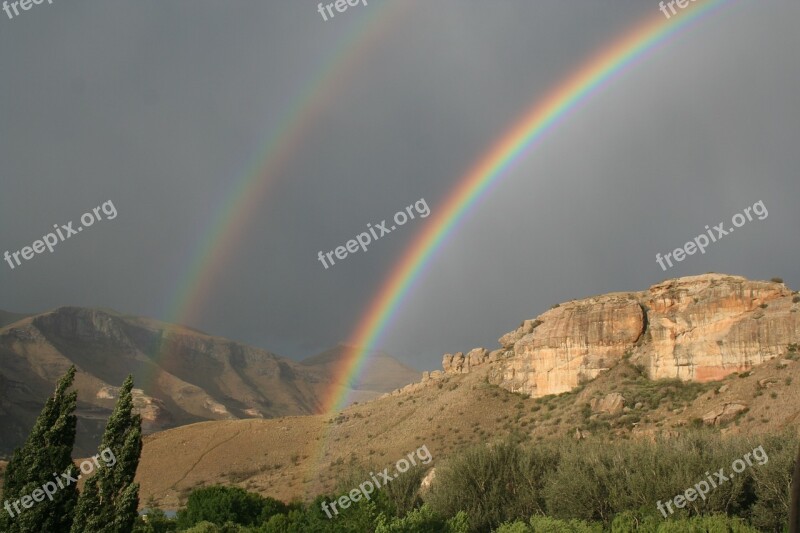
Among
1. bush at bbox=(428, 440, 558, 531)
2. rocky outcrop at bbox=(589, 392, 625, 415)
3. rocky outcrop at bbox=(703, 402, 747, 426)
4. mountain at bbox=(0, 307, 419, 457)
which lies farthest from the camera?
mountain at bbox=(0, 307, 419, 457)

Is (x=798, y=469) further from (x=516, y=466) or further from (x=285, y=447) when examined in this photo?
(x=285, y=447)

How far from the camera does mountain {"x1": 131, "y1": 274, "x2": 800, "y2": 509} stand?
169ft

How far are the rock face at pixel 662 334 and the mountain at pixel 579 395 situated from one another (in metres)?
0.11

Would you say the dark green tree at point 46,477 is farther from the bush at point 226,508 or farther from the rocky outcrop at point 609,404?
the rocky outcrop at point 609,404

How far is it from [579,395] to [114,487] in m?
48.5

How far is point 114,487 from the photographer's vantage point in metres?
21.5

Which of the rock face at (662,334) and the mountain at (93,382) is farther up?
the mountain at (93,382)

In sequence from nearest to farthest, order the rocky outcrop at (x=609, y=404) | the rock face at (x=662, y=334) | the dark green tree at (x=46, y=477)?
the dark green tree at (x=46, y=477)
the rocky outcrop at (x=609, y=404)
the rock face at (x=662, y=334)

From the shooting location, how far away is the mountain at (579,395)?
51.6 metres

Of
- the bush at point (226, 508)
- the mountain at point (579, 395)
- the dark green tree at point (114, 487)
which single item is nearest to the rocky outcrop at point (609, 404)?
the mountain at point (579, 395)

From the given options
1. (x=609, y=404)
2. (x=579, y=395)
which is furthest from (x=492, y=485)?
(x=579, y=395)

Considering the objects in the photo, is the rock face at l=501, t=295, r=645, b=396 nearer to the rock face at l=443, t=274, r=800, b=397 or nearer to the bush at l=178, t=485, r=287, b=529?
the rock face at l=443, t=274, r=800, b=397

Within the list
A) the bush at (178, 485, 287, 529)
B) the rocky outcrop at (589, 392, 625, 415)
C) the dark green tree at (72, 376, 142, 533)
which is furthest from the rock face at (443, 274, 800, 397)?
the dark green tree at (72, 376, 142, 533)

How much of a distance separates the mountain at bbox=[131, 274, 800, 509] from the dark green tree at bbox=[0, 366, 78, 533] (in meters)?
31.5
